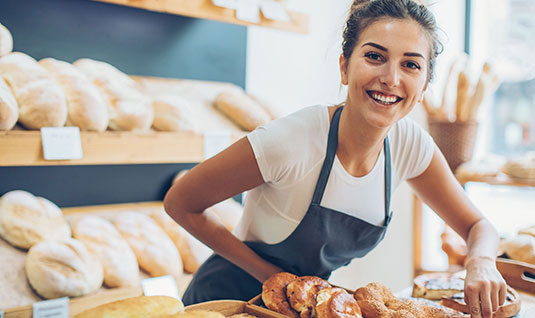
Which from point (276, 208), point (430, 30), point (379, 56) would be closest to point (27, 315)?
point (276, 208)

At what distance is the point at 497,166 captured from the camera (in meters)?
2.46

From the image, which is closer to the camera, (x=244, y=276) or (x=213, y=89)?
(x=244, y=276)

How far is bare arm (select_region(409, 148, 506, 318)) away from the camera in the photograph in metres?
1.11

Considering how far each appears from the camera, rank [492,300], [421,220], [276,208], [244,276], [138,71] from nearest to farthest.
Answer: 1. [492,300]
2. [276,208]
3. [244,276]
4. [138,71]
5. [421,220]

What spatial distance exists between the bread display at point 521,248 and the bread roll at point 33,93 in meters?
1.51

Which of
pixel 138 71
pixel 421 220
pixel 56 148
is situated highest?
pixel 138 71

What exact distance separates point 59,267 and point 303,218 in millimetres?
888

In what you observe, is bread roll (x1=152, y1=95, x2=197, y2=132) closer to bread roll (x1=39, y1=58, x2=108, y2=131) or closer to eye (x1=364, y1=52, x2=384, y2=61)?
bread roll (x1=39, y1=58, x2=108, y2=131)

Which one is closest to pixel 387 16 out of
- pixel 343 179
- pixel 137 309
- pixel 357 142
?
pixel 357 142

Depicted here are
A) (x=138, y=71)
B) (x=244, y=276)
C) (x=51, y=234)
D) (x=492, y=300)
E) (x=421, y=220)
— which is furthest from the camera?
(x=421, y=220)

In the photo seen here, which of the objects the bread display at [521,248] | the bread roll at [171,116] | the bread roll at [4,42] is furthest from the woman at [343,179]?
the bread roll at [4,42]

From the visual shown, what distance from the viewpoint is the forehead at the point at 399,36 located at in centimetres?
112

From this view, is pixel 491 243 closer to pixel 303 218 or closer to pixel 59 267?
pixel 303 218

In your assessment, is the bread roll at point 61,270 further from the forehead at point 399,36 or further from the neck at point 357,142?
the forehead at point 399,36
